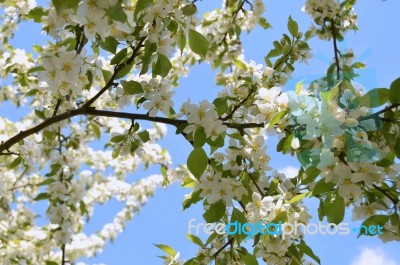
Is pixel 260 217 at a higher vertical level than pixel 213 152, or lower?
lower

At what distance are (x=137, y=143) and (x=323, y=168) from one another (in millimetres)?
805

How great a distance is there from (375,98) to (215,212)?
607 mm

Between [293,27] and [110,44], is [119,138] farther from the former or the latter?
[293,27]

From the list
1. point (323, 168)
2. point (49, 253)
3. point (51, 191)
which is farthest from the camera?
point (49, 253)

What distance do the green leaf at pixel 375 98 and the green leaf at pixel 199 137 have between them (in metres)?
0.51

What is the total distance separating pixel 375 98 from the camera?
1.18 metres

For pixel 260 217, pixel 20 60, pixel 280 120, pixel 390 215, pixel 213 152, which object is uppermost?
pixel 20 60

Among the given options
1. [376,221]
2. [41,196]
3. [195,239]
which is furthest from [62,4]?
[41,196]

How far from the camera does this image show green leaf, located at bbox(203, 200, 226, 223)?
1460mm

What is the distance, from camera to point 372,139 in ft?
3.87

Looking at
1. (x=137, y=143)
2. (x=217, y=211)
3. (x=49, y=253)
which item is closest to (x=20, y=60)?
(x=49, y=253)

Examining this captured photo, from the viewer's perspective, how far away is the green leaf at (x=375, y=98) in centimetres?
115

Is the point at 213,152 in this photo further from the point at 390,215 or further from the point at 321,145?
the point at 390,215

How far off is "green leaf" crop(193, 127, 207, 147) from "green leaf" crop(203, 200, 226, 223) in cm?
20
